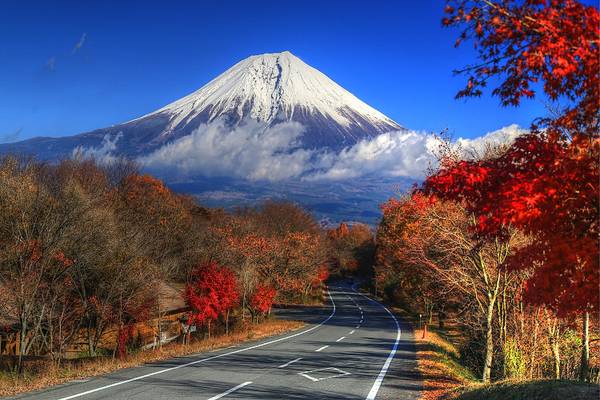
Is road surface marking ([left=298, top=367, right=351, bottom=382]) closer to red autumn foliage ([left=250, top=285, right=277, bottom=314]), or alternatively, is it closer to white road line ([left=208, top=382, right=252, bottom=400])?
white road line ([left=208, top=382, right=252, bottom=400])

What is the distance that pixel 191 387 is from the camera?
1141cm

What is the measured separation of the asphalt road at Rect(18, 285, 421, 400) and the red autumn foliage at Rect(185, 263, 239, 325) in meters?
5.76

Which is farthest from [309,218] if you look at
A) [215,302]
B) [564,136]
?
[564,136]

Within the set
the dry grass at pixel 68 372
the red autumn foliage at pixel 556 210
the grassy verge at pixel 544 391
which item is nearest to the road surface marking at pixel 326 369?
the grassy verge at pixel 544 391

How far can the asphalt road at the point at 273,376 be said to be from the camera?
1080 cm

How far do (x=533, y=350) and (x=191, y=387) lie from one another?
31.9 ft

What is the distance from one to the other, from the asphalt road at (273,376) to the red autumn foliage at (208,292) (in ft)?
18.9

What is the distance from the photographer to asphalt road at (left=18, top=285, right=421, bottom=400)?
425 inches

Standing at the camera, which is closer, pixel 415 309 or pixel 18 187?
pixel 18 187

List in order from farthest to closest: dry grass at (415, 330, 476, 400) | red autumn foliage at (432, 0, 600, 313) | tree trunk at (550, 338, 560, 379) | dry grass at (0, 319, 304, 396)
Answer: tree trunk at (550, 338, 560, 379)
dry grass at (415, 330, 476, 400)
dry grass at (0, 319, 304, 396)
red autumn foliage at (432, 0, 600, 313)

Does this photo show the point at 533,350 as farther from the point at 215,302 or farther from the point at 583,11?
the point at 215,302

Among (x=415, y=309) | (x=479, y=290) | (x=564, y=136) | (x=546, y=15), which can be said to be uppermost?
(x=546, y=15)

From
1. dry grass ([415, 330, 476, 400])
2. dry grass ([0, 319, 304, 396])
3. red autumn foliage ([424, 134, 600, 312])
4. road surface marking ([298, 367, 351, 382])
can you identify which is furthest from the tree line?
red autumn foliage ([424, 134, 600, 312])

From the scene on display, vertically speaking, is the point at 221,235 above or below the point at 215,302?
above
